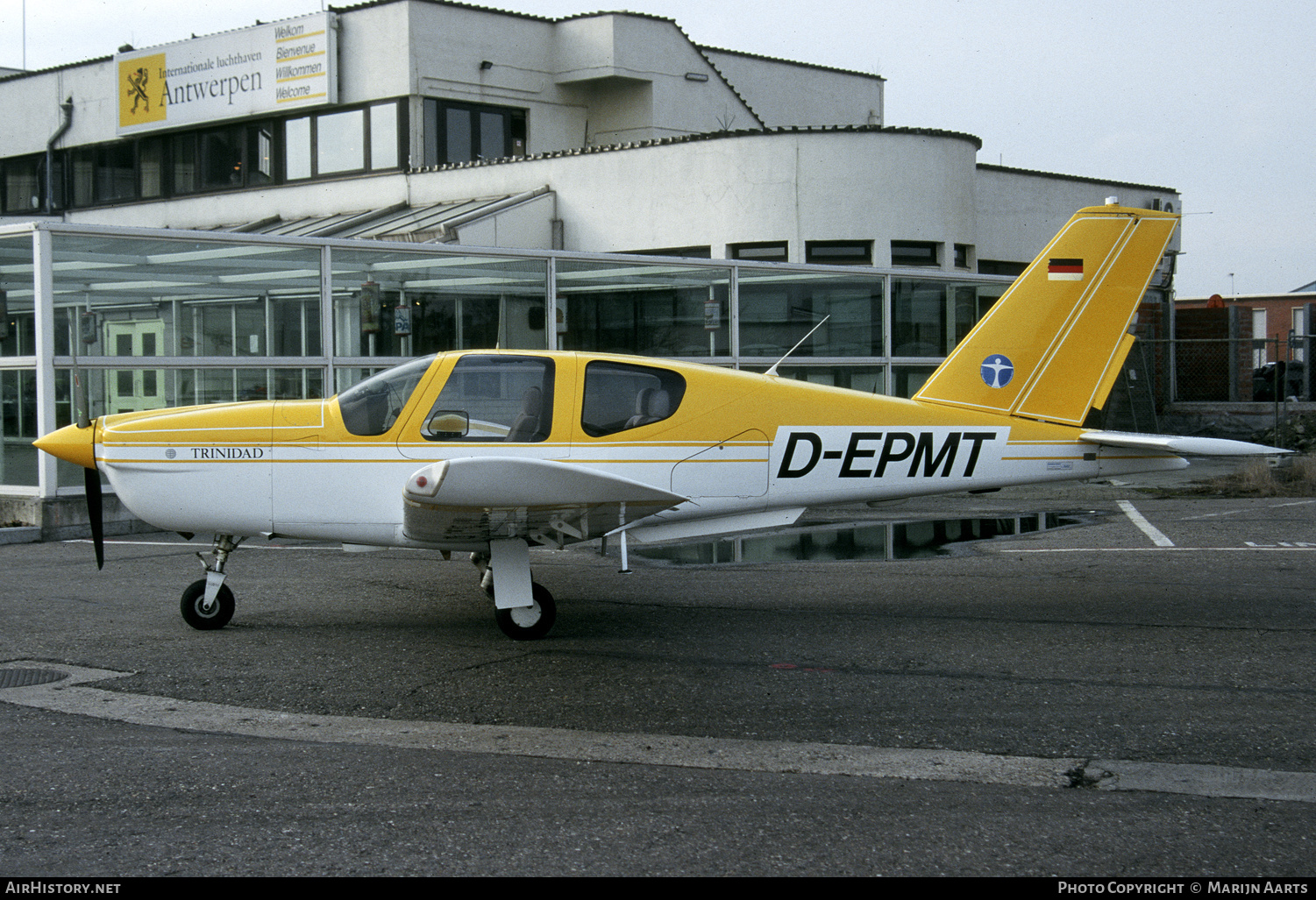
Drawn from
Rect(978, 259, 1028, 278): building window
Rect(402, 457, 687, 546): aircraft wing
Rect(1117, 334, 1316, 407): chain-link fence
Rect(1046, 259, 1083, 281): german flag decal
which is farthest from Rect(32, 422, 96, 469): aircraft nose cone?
Rect(1117, 334, 1316, 407): chain-link fence

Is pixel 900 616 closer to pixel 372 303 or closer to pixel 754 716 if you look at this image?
pixel 754 716

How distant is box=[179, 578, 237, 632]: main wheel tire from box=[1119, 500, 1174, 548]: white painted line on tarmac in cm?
823

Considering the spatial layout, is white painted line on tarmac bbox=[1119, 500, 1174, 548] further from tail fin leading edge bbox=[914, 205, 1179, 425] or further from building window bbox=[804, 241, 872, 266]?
building window bbox=[804, 241, 872, 266]

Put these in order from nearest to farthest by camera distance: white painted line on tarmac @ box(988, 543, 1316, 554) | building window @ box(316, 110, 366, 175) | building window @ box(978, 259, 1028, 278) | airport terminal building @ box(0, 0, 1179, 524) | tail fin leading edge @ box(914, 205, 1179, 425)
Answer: tail fin leading edge @ box(914, 205, 1179, 425) < white painted line on tarmac @ box(988, 543, 1316, 554) < airport terminal building @ box(0, 0, 1179, 524) < building window @ box(978, 259, 1028, 278) < building window @ box(316, 110, 366, 175)

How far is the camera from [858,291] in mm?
17922

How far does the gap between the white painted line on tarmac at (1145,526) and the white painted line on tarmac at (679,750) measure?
7.06m

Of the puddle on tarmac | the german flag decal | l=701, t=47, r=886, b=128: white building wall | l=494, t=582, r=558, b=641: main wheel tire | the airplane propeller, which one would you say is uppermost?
l=701, t=47, r=886, b=128: white building wall

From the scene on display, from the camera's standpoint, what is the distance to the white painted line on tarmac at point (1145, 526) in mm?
11600

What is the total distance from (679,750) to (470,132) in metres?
21.3

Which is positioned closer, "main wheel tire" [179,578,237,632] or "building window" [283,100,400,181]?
"main wheel tire" [179,578,237,632]

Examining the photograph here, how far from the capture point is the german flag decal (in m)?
8.77

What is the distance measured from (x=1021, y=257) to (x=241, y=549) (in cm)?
1670

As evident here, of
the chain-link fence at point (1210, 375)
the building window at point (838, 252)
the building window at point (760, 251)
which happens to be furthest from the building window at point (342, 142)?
the chain-link fence at point (1210, 375)

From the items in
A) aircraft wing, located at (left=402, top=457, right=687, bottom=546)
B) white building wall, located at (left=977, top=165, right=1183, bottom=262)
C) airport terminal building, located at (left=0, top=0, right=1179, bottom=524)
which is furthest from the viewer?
white building wall, located at (left=977, top=165, right=1183, bottom=262)
